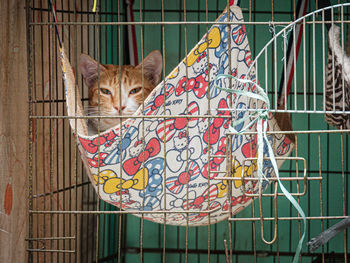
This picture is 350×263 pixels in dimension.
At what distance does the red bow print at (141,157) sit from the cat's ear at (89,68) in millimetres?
512

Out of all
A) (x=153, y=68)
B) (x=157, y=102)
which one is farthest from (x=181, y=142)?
(x=153, y=68)

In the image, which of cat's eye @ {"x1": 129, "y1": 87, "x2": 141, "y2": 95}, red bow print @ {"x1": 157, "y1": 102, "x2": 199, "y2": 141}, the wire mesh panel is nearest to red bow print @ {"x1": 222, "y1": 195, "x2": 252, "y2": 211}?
red bow print @ {"x1": 157, "y1": 102, "x2": 199, "y2": 141}

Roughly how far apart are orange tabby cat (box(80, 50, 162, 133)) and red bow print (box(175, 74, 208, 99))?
40cm

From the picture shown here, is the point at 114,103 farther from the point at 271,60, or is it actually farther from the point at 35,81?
the point at 271,60

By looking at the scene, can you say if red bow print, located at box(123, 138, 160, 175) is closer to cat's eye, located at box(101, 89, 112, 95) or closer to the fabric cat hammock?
the fabric cat hammock

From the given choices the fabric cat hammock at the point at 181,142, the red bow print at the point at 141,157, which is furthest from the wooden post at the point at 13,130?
the red bow print at the point at 141,157

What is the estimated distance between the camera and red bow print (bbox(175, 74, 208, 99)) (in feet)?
5.65

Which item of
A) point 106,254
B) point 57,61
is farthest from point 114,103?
point 106,254

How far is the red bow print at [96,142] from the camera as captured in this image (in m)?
1.68

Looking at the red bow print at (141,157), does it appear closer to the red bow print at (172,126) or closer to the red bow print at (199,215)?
the red bow print at (172,126)

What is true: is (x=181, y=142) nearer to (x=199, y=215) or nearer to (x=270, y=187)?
(x=199, y=215)

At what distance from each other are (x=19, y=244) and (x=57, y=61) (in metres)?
0.70

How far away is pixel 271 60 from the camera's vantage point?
8.59ft

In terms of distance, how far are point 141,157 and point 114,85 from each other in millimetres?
497
